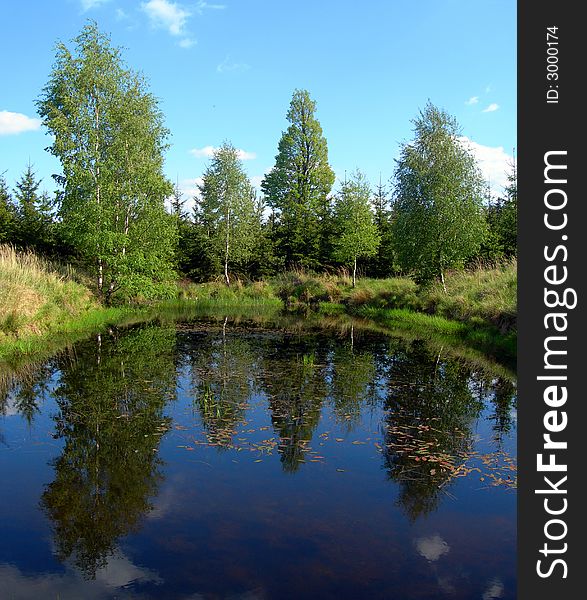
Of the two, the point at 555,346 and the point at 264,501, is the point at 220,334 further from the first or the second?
the point at 555,346

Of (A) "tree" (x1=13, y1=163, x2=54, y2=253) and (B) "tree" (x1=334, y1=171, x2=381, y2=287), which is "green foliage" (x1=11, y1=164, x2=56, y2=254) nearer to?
(A) "tree" (x1=13, y1=163, x2=54, y2=253)

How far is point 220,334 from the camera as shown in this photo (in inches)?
862

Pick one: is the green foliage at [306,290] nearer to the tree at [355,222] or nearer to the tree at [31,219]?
the tree at [355,222]

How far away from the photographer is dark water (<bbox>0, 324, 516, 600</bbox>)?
200 inches

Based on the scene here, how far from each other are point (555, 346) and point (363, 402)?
22.8ft

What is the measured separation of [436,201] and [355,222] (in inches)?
402

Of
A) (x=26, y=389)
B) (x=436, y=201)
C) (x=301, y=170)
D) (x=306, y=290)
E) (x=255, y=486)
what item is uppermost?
(x=301, y=170)

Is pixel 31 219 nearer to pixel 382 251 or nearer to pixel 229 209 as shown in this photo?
pixel 229 209

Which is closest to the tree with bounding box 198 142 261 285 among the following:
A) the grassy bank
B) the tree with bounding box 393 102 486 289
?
the grassy bank

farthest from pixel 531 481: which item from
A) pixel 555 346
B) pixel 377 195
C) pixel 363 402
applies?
pixel 377 195

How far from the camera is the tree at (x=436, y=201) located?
81.3 feet

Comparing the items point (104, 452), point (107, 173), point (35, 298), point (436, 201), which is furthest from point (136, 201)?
point (104, 452)

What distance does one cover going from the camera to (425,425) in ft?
32.0

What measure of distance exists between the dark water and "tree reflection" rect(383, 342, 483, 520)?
0.04m
